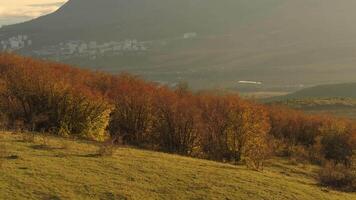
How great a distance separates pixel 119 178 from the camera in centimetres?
1797

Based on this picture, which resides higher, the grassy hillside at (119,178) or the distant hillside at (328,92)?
the distant hillside at (328,92)

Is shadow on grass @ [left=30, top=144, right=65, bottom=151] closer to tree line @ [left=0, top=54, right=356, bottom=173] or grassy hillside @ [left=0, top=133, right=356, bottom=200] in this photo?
grassy hillside @ [left=0, top=133, right=356, bottom=200]

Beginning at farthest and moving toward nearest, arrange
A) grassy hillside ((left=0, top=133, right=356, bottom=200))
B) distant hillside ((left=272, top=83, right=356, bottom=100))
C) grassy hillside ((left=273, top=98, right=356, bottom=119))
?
distant hillside ((left=272, top=83, right=356, bottom=100)) < grassy hillside ((left=273, top=98, right=356, bottom=119)) < grassy hillside ((left=0, top=133, right=356, bottom=200))

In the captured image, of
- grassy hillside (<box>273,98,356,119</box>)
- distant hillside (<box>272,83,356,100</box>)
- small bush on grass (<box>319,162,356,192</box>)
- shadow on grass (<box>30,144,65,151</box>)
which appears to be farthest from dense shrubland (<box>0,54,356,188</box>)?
distant hillside (<box>272,83,356,100</box>)

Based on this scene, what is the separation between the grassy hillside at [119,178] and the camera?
16109 millimetres

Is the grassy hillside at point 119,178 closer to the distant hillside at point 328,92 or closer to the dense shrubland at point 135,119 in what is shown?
the dense shrubland at point 135,119

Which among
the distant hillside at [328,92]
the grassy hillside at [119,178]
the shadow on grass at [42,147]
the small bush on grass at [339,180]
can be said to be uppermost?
the distant hillside at [328,92]

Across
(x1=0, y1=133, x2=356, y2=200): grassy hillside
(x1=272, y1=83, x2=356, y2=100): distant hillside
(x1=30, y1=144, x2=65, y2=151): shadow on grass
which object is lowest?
(x1=0, y1=133, x2=356, y2=200): grassy hillside

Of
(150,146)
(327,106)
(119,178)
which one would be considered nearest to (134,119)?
(150,146)

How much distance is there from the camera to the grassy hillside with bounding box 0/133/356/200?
16.1 m

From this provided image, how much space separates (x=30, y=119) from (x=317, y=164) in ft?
70.7

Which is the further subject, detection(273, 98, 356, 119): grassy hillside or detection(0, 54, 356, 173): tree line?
detection(273, 98, 356, 119): grassy hillside

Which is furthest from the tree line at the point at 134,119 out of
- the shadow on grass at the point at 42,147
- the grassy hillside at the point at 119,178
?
the shadow on grass at the point at 42,147

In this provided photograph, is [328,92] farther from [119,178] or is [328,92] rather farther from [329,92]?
[119,178]
